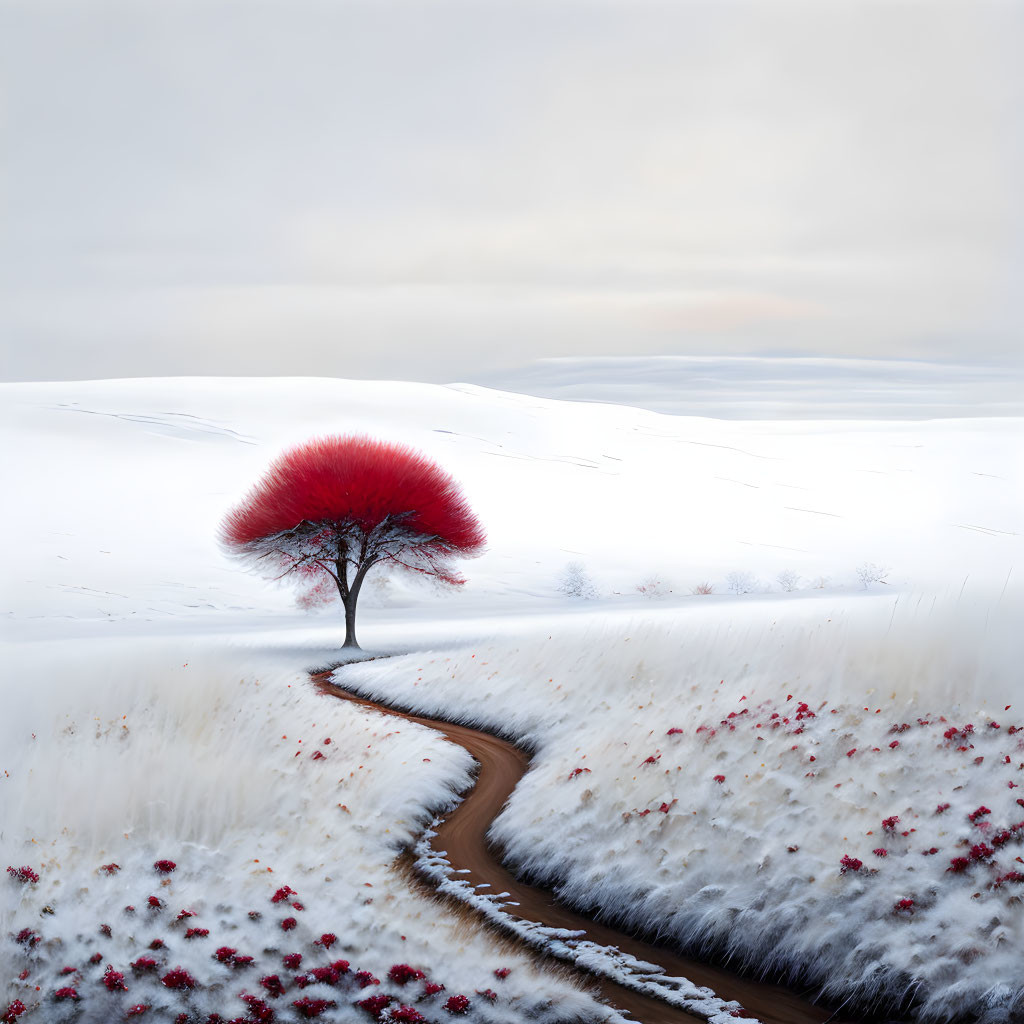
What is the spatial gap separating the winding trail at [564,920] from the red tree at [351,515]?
1117cm

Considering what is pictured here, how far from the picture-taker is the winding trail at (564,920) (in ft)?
20.2

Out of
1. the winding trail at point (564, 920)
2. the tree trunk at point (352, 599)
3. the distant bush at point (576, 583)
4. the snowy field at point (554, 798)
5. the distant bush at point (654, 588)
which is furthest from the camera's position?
the distant bush at point (654, 588)

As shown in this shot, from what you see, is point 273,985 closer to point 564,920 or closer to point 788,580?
point 564,920

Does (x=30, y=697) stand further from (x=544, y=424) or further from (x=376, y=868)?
(x=544, y=424)

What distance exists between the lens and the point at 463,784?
37.5 ft

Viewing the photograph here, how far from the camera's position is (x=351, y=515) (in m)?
23.4

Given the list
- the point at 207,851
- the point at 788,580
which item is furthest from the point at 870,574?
the point at 207,851

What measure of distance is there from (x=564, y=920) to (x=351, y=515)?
657 inches

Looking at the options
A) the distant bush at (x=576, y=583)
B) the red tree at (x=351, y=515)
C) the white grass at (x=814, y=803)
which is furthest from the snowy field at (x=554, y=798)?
the distant bush at (x=576, y=583)

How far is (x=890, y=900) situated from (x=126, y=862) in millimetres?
5738

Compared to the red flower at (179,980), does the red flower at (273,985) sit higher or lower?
lower

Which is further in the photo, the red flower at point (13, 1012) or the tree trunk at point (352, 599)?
the tree trunk at point (352, 599)

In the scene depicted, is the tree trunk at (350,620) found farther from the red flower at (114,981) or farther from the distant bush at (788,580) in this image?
the red flower at (114,981)

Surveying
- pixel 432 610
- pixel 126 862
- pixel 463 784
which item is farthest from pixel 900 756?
pixel 432 610
